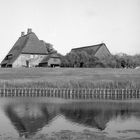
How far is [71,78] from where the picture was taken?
5544 cm

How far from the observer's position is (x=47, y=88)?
45.0 metres

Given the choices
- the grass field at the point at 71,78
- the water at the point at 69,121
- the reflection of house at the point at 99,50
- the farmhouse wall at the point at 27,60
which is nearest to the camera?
the water at the point at 69,121

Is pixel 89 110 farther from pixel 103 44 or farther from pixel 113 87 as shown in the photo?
pixel 103 44

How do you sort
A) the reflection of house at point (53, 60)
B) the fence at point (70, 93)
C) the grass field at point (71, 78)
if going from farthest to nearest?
the reflection of house at point (53, 60) < the grass field at point (71, 78) < the fence at point (70, 93)

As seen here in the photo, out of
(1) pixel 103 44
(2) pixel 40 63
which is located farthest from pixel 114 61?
(2) pixel 40 63

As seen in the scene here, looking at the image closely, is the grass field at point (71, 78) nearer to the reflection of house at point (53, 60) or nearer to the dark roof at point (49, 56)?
the reflection of house at point (53, 60)

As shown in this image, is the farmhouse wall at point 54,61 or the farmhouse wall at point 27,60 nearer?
the farmhouse wall at point 54,61

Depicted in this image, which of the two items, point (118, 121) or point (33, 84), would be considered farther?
point (33, 84)

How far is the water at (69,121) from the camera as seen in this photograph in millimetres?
19703

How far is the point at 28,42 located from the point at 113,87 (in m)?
40.6

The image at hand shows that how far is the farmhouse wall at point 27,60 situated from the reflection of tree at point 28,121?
171 ft

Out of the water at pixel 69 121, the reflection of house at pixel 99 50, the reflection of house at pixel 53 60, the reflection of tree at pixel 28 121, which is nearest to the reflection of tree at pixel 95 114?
the water at pixel 69 121

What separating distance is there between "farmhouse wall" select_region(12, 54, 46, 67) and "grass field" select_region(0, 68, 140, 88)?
17.0m

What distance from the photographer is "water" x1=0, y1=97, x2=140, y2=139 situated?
19703mm
